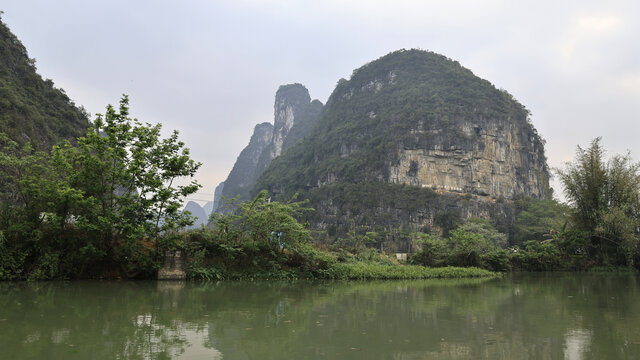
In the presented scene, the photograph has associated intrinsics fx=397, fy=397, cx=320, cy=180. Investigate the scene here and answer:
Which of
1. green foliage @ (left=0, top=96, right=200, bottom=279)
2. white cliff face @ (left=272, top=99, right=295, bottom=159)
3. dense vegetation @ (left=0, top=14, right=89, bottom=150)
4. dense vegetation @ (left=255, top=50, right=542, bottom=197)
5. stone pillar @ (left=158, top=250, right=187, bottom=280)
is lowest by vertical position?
stone pillar @ (left=158, top=250, right=187, bottom=280)

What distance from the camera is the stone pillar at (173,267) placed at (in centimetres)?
1114

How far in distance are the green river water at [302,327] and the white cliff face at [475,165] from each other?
65531 millimetres

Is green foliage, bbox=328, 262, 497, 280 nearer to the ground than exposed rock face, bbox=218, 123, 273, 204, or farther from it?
nearer to the ground

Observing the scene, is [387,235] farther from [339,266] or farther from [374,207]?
[339,266]

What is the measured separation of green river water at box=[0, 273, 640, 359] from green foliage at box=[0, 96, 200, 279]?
243cm

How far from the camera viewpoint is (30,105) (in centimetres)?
3447

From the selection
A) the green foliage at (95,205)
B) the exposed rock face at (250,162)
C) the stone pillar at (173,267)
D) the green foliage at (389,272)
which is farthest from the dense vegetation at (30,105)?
the exposed rock face at (250,162)

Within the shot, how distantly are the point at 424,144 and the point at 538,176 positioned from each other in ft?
77.8

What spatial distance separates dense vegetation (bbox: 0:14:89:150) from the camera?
96.9 ft

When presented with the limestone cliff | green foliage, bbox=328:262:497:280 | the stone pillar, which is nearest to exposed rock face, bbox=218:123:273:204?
the limestone cliff

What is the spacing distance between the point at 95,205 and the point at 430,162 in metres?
67.5

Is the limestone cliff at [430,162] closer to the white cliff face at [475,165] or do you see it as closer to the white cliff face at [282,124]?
the white cliff face at [475,165]

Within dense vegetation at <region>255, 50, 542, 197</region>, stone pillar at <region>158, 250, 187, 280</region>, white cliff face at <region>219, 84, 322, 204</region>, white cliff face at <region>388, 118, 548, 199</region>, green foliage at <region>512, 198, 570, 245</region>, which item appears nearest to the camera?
stone pillar at <region>158, 250, 187, 280</region>

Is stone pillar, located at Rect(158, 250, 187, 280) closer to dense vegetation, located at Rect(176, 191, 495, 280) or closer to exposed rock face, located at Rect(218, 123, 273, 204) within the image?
dense vegetation, located at Rect(176, 191, 495, 280)
